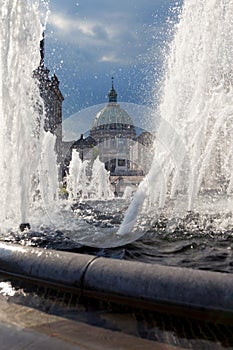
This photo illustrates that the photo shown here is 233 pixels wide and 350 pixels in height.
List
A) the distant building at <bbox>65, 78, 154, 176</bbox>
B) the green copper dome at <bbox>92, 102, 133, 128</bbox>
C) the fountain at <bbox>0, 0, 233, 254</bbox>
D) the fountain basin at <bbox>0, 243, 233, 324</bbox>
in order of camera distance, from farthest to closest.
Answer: the distant building at <bbox>65, 78, 154, 176</bbox> → the green copper dome at <bbox>92, 102, 133, 128</bbox> → the fountain at <bbox>0, 0, 233, 254</bbox> → the fountain basin at <bbox>0, 243, 233, 324</bbox>

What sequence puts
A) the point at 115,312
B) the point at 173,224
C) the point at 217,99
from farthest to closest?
A: the point at 217,99 < the point at 173,224 < the point at 115,312

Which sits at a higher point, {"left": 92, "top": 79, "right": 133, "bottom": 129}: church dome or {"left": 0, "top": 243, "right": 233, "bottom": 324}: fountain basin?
{"left": 92, "top": 79, "right": 133, "bottom": 129}: church dome

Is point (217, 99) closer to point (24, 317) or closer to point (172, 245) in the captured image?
point (172, 245)

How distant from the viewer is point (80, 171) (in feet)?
113

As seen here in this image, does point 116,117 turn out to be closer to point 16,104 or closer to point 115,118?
point 115,118

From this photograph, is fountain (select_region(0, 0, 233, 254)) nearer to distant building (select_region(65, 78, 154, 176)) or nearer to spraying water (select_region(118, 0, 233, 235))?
spraying water (select_region(118, 0, 233, 235))

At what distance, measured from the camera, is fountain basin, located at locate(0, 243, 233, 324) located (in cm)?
275

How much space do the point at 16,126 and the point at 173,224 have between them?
3.93 metres

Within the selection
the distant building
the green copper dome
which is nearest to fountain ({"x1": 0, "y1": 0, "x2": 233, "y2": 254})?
the green copper dome

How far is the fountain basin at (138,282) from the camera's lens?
2752mm

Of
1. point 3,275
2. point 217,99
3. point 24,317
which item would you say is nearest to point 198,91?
point 217,99

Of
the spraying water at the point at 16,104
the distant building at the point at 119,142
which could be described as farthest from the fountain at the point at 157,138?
the distant building at the point at 119,142

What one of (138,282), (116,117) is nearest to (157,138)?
(138,282)

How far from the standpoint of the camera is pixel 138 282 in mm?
3006
